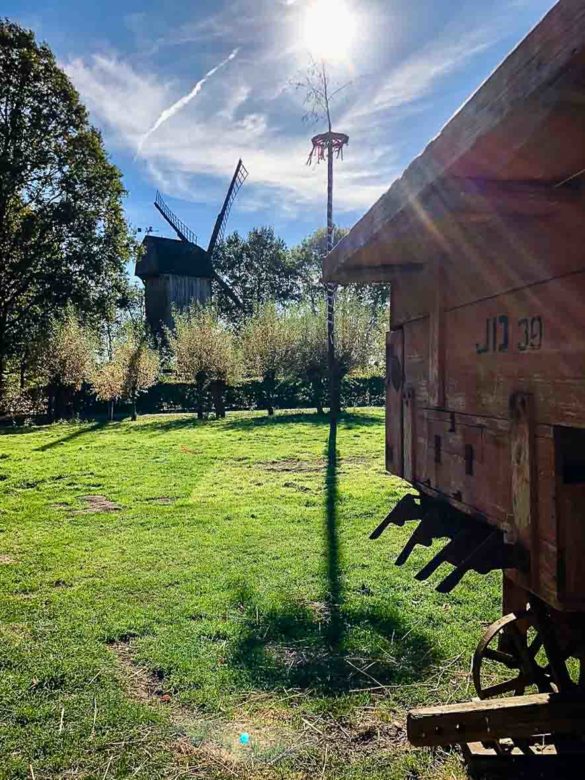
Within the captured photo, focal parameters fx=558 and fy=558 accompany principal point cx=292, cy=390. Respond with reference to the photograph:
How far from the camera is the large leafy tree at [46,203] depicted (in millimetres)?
19047

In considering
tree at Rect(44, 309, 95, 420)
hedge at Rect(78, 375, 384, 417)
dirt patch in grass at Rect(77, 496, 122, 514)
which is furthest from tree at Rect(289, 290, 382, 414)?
dirt patch in grass at Rect(77, 496, 122, 514)

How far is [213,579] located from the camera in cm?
468

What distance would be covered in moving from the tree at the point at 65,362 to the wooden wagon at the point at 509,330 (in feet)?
61.6

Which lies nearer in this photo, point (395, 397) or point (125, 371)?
point (395, 397)

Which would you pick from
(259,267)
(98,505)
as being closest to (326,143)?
(98,505)

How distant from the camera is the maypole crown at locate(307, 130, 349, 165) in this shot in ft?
44.5

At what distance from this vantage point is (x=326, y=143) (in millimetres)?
13781

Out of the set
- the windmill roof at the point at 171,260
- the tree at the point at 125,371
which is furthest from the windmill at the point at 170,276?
the tree at the point at 125,371

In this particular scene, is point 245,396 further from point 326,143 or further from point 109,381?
point 326,143

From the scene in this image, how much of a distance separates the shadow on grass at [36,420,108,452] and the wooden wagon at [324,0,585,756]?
11699 millimetres

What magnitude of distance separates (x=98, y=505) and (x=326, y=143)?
10.6 metres

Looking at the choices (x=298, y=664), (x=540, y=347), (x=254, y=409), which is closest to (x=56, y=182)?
(x=254, y=409)

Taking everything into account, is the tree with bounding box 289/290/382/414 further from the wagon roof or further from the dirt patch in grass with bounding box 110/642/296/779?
the wagon roof

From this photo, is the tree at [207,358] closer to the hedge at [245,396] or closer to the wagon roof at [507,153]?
the hedge at [245,396]
